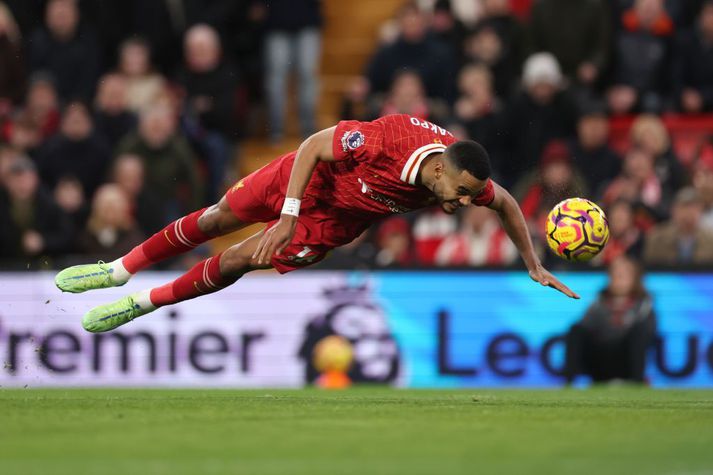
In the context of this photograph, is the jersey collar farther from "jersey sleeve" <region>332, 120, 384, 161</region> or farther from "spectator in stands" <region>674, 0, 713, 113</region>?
"spectator in stands" <region>674, 0, 713, 113</region>

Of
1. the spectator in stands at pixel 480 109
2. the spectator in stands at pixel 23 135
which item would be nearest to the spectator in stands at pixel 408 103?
the spectator in stands at pixel 480 109

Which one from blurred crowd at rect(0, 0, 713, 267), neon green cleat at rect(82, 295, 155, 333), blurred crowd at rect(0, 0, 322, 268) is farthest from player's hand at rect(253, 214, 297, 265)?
blurred crowd at rect(0, 0, 322, 268)

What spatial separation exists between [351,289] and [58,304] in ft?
10.9

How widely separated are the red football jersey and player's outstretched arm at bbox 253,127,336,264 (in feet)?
0.31

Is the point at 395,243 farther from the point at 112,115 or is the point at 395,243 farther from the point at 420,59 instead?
the point at 112,115

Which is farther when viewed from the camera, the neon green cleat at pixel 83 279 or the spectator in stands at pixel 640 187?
the spectator in stands at pixel 640 187

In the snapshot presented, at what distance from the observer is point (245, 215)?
11750 millimetres

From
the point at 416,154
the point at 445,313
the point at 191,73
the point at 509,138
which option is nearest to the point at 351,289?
the point at 445,313

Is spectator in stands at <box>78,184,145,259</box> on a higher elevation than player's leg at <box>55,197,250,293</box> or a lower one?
higher

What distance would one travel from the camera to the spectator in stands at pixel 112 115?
19.0m

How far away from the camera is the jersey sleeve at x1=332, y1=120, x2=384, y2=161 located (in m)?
10.9

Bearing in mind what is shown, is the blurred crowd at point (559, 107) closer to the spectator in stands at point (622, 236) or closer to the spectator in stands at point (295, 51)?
the spectator in stands at point (622, 236)

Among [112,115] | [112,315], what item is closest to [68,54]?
[112,115]

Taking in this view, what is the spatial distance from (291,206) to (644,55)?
953 cm
